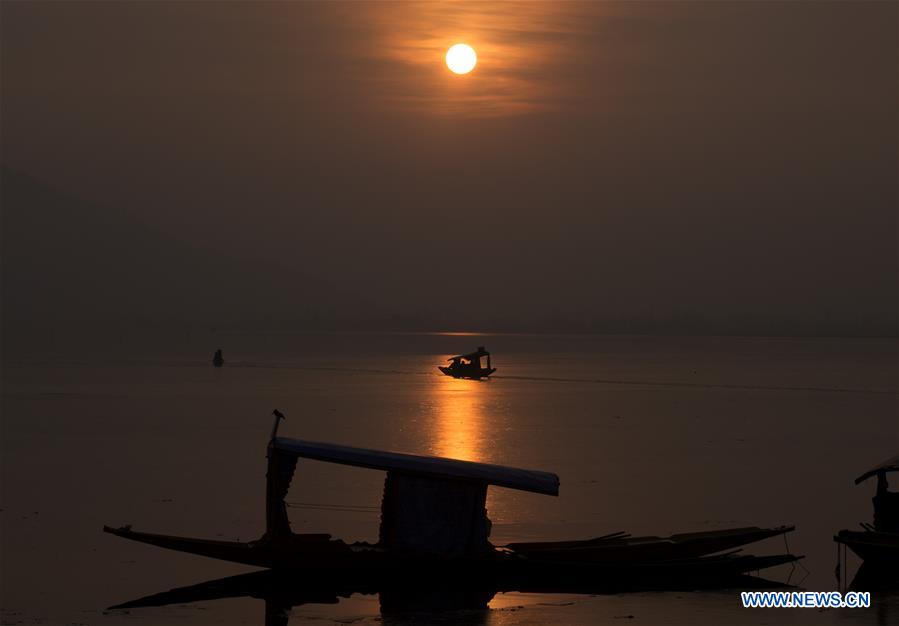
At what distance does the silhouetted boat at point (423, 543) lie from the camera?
75.2 ft

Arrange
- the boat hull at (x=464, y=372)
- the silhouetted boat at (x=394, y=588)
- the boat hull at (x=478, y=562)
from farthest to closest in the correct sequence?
the boat hull at (x=464, y=372), the boat hull at (x=478, y=562), the silhouetted boat at (x=394, y=588)

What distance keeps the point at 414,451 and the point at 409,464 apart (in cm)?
2455

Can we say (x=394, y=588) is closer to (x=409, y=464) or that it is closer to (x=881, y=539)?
(x=409, y=464)

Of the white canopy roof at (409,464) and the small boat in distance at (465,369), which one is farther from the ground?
the small boat in distance at (465,369)

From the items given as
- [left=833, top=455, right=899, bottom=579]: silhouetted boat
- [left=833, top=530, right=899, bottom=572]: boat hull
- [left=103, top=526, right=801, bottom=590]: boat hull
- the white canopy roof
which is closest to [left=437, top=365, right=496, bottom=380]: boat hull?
[left=833, top=455, right=899, bottom=579]: silhouetted boat

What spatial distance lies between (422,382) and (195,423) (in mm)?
45895

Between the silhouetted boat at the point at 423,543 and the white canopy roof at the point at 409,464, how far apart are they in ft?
0.06

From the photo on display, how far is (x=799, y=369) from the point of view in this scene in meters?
145

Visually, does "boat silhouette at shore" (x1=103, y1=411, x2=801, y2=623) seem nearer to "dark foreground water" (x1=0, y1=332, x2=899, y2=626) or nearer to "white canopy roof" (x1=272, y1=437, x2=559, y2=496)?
"white canopy roof" (x1=272, y1=437, x2=559, y2=496)

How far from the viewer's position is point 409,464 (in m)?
23.0

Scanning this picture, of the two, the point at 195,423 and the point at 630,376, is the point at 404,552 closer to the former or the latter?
the point at 195,423

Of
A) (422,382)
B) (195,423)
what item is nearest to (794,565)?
(195,423)

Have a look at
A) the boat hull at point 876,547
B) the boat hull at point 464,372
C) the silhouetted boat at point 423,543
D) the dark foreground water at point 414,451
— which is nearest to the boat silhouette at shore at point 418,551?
the silhouetted boat at point 423,543

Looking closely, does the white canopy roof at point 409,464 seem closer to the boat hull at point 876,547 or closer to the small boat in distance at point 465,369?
the boat hull at point 876,547
